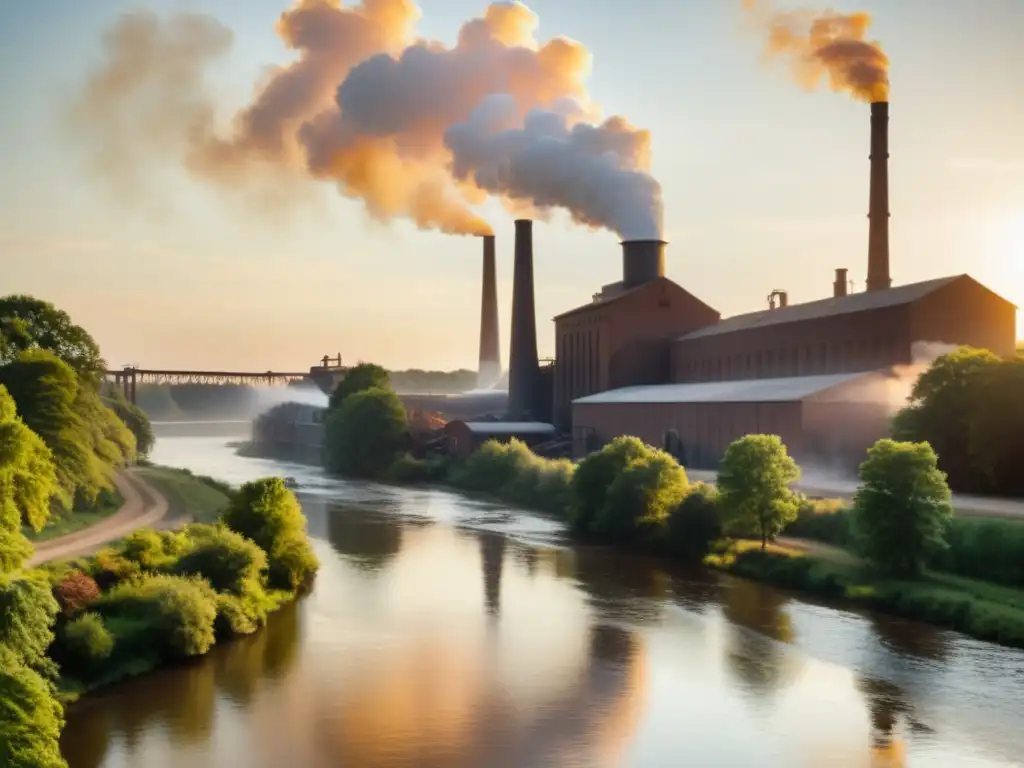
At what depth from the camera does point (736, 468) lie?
3394 centimetres

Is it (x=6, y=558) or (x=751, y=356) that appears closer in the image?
(x=6, y=558)

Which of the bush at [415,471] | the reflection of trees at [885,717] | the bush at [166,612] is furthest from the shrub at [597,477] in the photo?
the bush at [415,471]

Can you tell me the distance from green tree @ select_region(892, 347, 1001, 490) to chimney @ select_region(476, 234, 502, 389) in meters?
59.5

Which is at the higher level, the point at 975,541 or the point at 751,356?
the point at 751,356

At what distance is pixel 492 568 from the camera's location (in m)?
34.8

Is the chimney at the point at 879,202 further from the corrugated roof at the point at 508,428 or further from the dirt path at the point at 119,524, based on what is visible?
the dirt path at the point at 119,524

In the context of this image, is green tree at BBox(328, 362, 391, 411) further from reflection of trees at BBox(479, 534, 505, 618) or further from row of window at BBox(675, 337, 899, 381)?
reflection of trees at BBox(479, 534, 505, 618)

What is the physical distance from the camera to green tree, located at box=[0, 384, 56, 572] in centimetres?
2152

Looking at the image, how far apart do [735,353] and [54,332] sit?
3216 centimetres

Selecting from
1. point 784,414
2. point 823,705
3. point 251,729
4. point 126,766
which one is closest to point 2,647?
point 126,766

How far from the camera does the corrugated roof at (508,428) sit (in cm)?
6900

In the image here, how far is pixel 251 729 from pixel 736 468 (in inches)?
735

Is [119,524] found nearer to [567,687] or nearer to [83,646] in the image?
[83,646]

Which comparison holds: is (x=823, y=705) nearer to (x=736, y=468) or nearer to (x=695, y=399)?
(x=736, y=468)
